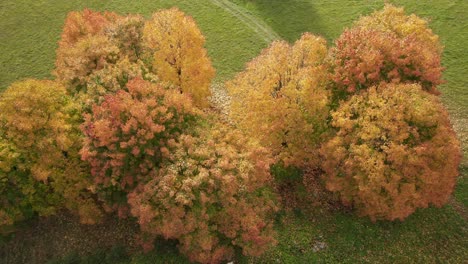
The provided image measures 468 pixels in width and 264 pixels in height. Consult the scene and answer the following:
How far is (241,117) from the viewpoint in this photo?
37.1 meters

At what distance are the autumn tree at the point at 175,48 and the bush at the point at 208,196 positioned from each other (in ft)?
37.3

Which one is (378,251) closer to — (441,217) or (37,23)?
(441,217)

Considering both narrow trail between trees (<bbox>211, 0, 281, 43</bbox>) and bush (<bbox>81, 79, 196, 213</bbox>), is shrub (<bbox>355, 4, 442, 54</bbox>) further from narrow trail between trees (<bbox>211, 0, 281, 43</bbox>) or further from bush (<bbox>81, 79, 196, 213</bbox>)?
bush (<bbox>81, 79, 196, 213</bbox>)

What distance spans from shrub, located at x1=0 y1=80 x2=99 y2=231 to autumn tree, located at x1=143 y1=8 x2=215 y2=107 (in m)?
9.97

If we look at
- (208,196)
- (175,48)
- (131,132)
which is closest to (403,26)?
(175,48)

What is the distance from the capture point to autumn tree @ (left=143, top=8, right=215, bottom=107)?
134 feet

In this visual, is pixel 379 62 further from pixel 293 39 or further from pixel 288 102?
pixel 293 39

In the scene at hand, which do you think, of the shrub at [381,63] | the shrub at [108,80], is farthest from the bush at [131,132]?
the shrub at [381,63]

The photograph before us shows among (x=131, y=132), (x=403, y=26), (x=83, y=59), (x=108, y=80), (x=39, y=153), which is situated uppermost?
(x=403, y=26)

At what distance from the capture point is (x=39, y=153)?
3319cm

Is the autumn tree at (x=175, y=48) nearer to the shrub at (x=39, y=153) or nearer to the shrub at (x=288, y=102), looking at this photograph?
the shrub at (x=288, y=102)

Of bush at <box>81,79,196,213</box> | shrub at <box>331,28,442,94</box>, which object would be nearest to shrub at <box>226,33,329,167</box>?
shrub at <box>331,28,442,94</box>

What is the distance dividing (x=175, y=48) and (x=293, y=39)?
996 inches

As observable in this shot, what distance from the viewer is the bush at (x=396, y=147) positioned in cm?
2991
